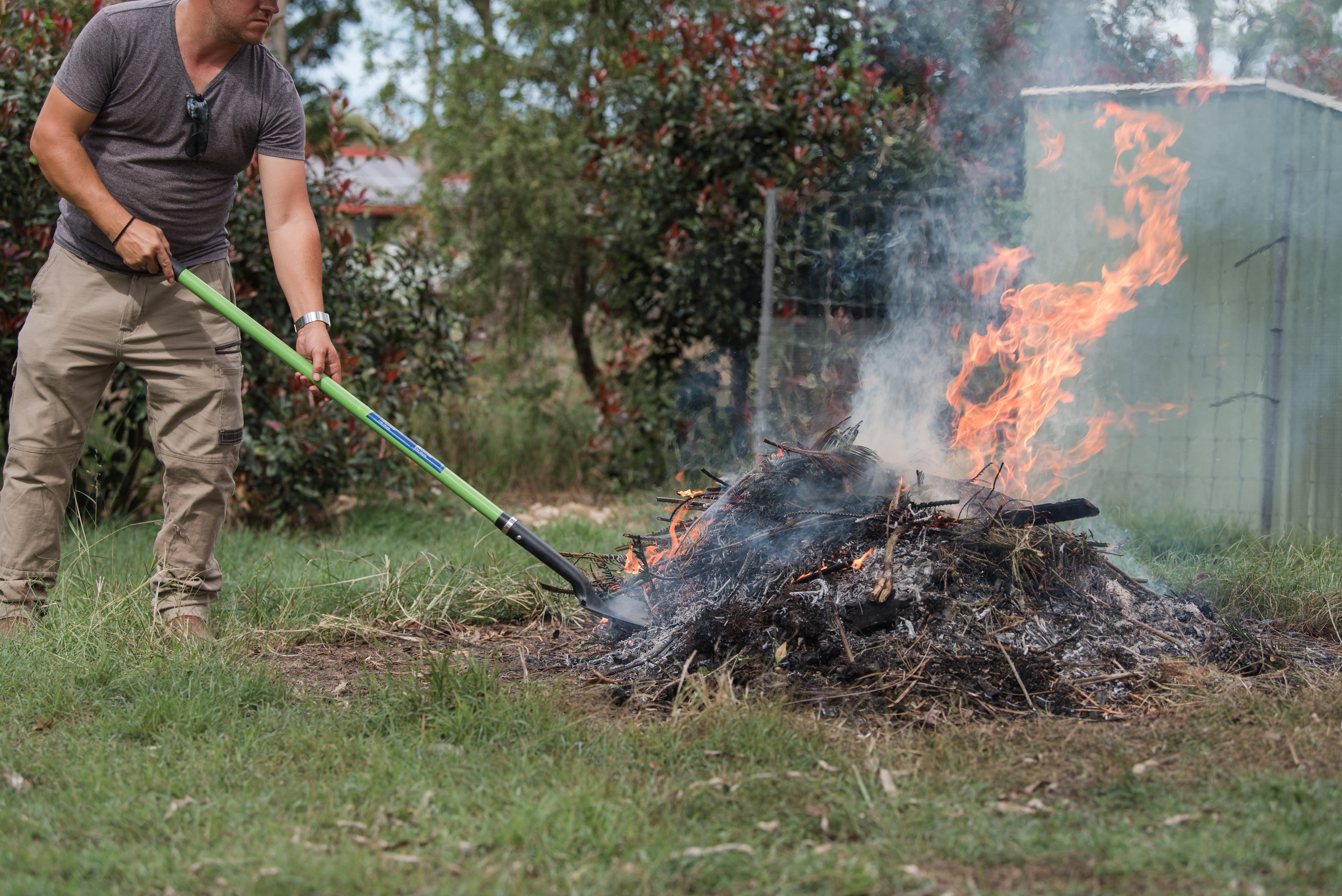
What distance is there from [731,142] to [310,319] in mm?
3405

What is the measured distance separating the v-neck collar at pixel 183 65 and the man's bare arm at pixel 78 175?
309 mm

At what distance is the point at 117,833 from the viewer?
2229 mm

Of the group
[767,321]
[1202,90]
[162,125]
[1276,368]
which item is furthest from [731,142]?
[162,125]

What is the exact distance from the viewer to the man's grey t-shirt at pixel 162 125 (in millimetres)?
3305

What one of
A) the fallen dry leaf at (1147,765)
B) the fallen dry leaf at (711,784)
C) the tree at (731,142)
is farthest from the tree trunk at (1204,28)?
the fallen dry leaf at (711,784)

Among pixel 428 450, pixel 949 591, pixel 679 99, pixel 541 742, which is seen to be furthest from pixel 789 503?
pixel 428 450

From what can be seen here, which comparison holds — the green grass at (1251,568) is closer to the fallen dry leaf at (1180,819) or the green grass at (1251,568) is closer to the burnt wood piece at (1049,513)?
the burnt wood piece at (1049,513)

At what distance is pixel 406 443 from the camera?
348cm

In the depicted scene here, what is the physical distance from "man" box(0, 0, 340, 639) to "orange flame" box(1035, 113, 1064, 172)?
4.07 m

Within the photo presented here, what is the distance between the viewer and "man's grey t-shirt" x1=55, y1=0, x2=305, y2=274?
10.8 ft

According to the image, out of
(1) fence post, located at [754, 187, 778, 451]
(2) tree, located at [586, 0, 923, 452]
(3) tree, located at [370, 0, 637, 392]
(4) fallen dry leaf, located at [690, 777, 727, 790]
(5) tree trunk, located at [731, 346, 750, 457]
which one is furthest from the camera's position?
(3) tree, located at [370, 0, 637, 392]

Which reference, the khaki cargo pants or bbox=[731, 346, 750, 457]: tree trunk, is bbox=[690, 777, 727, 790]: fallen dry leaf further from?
A: bbox=[731, 346, 750, 457]: tree trunk

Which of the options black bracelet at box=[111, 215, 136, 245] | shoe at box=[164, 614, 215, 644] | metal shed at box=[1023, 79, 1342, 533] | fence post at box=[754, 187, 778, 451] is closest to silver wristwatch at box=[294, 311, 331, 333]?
black bracelet at box=[111, 215, 136, 245]

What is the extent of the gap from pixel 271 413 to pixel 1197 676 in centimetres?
436
